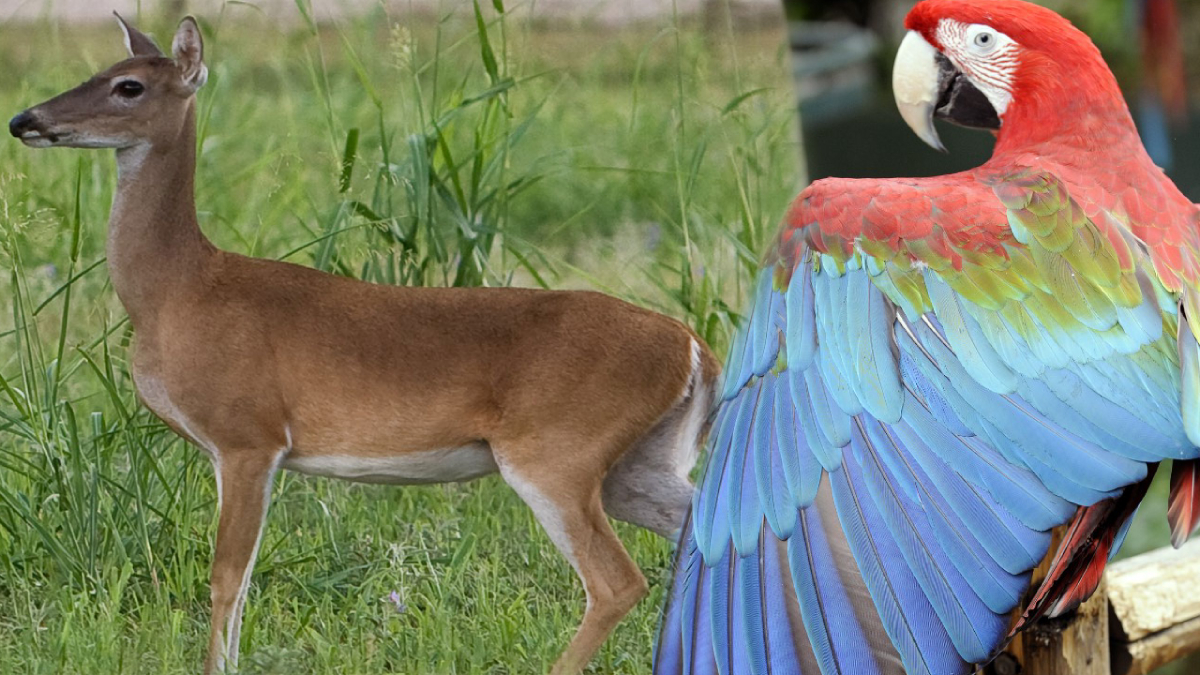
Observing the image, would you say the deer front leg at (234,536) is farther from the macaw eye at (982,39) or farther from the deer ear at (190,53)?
the macaw eye at (982,39)

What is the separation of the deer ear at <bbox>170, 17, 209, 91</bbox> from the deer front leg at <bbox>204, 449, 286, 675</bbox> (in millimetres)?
421

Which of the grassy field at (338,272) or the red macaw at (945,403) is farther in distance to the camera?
the grassy field at (338,272)

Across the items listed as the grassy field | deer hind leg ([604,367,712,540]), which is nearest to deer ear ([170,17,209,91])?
the grassy field

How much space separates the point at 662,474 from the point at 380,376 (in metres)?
0.36

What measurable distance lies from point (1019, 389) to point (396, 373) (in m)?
0.69

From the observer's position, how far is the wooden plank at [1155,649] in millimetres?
2045

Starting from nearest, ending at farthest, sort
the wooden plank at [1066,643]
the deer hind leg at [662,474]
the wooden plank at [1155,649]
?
the deer hind leg at [662,474] < the wooden plank at [1066,643] < the wooden plank at [1155,649]

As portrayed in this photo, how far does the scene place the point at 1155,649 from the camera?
2090mm

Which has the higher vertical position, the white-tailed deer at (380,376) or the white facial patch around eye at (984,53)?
the white facial patch around eye at (984,53)

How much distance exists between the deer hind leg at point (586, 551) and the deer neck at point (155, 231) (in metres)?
0.44

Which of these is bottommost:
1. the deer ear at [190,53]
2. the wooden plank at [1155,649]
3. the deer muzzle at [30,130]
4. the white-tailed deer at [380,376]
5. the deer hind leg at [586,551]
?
the wooden plank at [1155,649]

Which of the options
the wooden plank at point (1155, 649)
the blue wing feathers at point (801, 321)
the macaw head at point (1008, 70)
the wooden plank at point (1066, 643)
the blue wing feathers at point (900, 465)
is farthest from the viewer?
the wooden plank at point (1155, 649)

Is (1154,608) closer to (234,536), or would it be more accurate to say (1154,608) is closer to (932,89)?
(932,89)

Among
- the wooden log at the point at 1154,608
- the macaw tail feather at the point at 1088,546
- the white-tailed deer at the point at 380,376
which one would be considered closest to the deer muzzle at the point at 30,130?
the white-tailed deer at the point at 380,376
